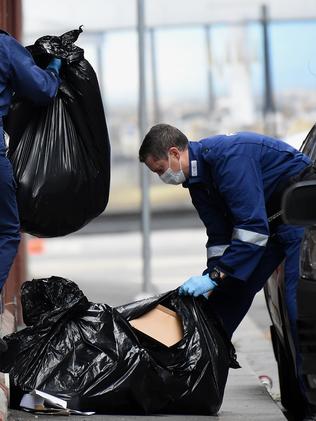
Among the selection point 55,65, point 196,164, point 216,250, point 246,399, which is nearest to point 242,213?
point 196,164

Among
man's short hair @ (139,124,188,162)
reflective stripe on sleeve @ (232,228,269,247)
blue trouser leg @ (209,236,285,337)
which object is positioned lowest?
blue trouser leg @ (209,236,285,337)

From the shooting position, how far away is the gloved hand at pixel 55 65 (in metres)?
5.50

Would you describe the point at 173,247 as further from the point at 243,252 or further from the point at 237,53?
the point at 243,252

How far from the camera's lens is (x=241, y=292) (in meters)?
5.58

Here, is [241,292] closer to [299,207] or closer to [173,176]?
[173,176]

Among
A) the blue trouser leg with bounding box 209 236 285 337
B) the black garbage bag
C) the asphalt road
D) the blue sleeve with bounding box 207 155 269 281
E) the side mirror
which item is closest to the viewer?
the side mirror

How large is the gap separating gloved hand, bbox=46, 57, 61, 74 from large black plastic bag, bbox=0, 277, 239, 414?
1.07m

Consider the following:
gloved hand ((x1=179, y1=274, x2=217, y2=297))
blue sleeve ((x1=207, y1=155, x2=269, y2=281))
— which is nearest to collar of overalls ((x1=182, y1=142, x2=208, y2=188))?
blue sleeve ((x1=207, y1=155, x2=269, y2=281))

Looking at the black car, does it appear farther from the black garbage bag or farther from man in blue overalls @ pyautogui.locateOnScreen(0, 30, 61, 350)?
man in blue overalls @ pyautogui.locateOnScreen(0, 30, 61, 350)

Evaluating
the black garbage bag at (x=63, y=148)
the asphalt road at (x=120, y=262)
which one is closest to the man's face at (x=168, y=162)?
the black garbage bag at (x=63, y=148)

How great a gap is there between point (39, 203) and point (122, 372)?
867 millimetres

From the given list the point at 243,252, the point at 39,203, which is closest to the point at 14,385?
the point at 39,203

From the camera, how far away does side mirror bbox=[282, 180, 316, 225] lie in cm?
433

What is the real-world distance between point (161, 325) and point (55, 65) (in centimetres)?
131
